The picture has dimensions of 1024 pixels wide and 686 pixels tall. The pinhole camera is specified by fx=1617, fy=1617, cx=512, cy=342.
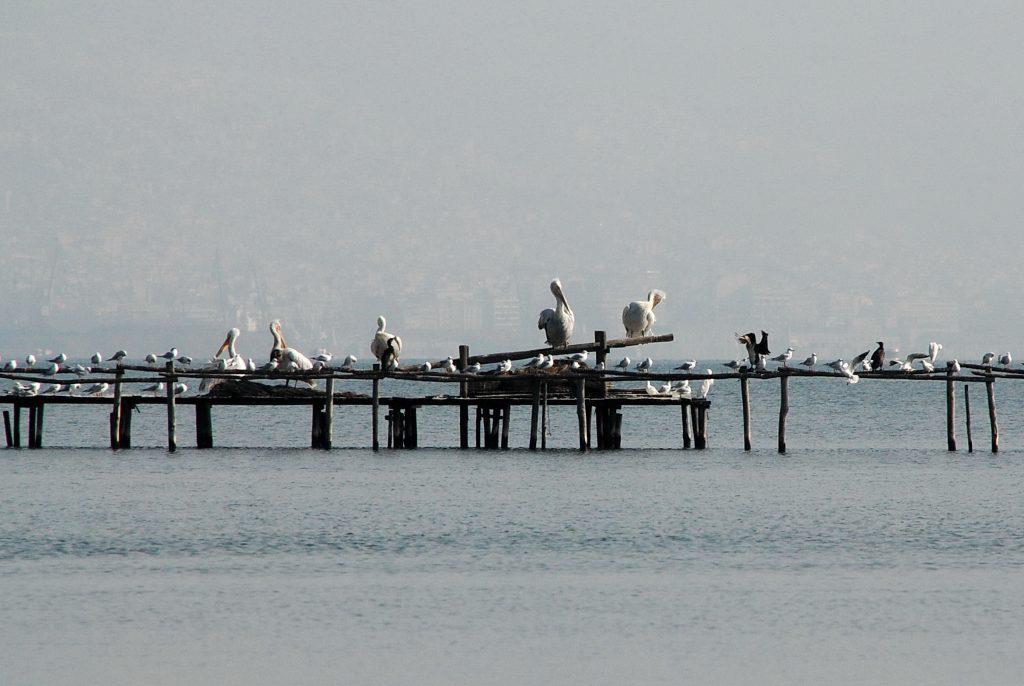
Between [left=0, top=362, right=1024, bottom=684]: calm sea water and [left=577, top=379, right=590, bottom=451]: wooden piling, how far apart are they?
0.93 meters

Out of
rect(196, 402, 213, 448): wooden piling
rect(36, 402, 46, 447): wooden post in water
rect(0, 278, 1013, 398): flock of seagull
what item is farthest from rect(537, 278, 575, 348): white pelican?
rect(36, 402, 46, 447): wooden post in water

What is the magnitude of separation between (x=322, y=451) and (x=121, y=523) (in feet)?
51.2

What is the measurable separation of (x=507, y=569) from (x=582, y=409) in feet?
50.9

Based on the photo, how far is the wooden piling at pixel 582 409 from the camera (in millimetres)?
37016

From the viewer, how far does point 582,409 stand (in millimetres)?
37625

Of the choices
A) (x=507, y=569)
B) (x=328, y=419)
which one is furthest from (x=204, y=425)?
(x=507, y=569)

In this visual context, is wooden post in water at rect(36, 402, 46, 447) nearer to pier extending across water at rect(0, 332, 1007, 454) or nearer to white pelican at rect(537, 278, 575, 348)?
pier extending across water at rect(0, 332, 1007, 454)

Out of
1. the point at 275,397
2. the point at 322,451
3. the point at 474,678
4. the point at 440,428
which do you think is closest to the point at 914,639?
the point at 474,678

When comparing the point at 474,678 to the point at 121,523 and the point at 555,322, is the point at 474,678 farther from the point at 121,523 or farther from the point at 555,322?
the point at 555,322

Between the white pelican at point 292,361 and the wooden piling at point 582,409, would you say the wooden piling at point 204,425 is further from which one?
the wooden piling at point 582,409

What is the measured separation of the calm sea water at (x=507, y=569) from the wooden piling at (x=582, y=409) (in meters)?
0.93

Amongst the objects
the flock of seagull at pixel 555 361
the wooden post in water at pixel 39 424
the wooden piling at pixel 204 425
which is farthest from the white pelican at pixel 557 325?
the wooden post in water at pixel 39 424

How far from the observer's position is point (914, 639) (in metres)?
17.3

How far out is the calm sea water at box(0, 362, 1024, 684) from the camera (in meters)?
16.4
